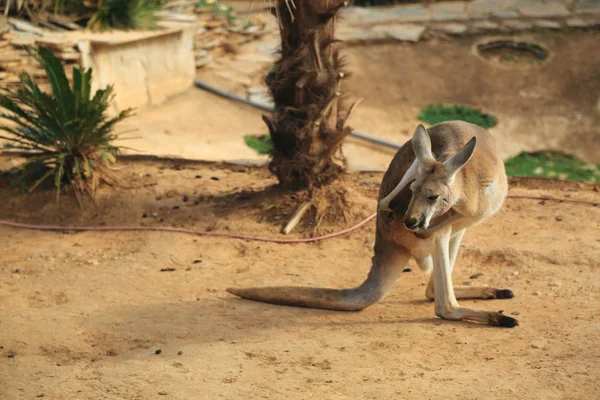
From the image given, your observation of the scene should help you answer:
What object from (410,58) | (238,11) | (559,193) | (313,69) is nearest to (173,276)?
(313,69)

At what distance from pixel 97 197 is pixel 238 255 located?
5.04 feet

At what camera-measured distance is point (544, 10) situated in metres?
13.0

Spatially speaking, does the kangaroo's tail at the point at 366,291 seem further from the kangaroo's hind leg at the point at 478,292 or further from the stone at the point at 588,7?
the stone at the point at 588,7

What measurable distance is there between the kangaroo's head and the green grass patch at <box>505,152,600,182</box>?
5.11 metres

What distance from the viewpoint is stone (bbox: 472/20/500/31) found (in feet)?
41.1

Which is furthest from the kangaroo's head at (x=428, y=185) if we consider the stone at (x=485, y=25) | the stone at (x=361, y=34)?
the stone at (x=485, y=25)

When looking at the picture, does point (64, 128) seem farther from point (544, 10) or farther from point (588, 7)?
point (588, 7)

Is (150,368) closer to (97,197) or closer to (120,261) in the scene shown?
(120,261)

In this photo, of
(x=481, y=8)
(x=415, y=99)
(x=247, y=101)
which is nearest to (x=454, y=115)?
(x=415, y=99)

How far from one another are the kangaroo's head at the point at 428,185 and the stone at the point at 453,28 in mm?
8599

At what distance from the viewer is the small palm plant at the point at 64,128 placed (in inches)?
263

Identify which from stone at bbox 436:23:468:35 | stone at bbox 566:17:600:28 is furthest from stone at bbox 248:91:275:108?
stone at bbox 566:17:600:28

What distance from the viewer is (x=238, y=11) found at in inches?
517

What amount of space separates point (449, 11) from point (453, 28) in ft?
2.68
